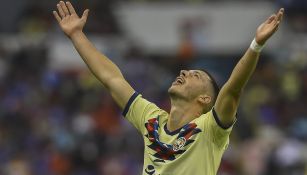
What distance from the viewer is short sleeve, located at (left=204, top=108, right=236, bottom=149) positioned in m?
7.34

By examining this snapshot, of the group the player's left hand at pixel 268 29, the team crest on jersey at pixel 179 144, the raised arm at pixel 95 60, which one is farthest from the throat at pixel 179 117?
the player's left hand at pixel 268 29

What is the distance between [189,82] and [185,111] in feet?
0.72

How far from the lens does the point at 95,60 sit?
26.6 feet

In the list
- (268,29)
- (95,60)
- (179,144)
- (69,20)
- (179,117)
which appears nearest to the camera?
(268,29)

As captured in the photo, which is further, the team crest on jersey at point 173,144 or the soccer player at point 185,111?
the team crest on jersey at point 173,144

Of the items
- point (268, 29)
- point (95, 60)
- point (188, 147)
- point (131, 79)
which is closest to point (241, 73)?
point (268, 29)

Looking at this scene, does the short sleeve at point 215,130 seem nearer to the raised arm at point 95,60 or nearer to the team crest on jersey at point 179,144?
the team crest on jersey at point 179,144

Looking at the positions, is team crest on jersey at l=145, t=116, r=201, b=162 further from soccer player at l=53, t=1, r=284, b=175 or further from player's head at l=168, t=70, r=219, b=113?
player's head at l=168, t=70, r=219, b=113

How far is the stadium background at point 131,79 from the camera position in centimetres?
1462

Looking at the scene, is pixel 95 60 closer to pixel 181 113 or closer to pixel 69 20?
pixel 69 20

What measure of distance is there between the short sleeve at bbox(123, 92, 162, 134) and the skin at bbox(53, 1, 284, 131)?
0.05m

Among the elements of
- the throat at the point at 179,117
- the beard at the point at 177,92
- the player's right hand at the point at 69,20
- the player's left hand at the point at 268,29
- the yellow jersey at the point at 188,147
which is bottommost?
the yellow jersey at the point at 188,147

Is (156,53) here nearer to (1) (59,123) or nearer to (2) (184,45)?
(2) (184,45)

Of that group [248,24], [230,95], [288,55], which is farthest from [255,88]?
[230,95]
